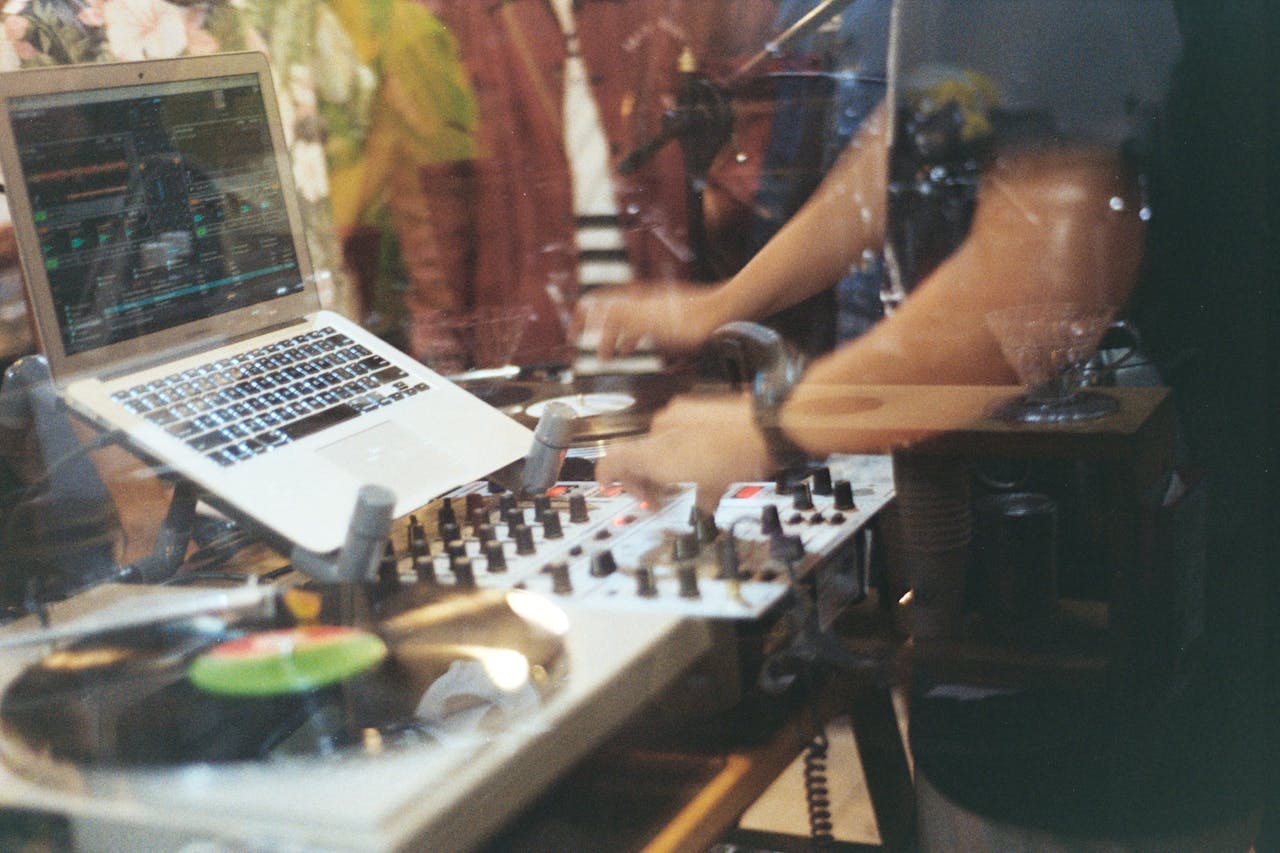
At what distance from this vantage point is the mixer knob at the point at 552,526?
854mm

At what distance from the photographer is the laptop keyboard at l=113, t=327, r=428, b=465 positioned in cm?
85

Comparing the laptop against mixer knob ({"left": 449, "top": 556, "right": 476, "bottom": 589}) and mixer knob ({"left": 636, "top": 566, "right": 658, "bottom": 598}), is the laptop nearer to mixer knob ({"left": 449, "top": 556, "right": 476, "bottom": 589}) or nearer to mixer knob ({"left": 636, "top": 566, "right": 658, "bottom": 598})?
mixer knob ({"left": 449, "top": 556, "right": 476, "bottom": 589})

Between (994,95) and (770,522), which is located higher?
(994,95)

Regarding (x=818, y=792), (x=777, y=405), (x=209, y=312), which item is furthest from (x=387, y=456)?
(x=818, y=792)

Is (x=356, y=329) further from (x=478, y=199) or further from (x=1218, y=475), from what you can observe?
(x=1218, y=475)

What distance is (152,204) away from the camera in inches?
35.0

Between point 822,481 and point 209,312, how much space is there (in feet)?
1.62

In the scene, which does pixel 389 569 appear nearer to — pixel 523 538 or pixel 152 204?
pixel 523 538

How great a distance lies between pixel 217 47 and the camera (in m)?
1.00

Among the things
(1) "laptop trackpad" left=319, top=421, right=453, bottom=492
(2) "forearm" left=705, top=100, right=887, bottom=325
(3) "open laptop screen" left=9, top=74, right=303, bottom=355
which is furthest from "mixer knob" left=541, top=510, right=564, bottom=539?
(3) "open laptop screen" left=9, top=74, right=303, bottom=355

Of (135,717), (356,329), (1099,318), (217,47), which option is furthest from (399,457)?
(1099,318)

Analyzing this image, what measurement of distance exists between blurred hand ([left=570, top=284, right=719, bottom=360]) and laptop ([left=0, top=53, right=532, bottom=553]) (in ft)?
0.34

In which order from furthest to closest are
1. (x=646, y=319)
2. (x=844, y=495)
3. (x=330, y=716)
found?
(x=646, y=319) < (x=844, y=495) < (x=330, y=716)

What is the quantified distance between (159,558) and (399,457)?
238 millimetres
